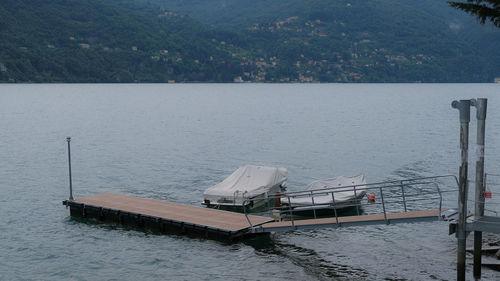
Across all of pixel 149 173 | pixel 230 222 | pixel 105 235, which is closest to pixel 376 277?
pixel 230 222

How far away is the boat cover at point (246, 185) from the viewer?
2852 cm

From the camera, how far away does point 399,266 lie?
20.0 meters

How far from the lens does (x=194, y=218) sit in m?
23.9

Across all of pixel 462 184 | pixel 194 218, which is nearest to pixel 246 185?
pixel 194 218

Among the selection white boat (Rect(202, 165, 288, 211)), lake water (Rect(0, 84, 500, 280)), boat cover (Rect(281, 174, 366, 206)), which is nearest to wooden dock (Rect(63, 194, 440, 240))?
lake water (Rect(0, 84, 500, 280))

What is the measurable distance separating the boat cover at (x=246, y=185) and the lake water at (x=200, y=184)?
2236 millimetres

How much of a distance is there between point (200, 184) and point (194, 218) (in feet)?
38.7

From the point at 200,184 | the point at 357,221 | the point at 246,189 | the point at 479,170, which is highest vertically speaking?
the point at 479,170

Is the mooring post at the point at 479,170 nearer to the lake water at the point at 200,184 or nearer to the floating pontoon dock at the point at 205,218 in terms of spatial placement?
the lake water at the point at 200,184

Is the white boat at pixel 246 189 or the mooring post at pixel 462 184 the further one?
the white boat at pixel 246 189

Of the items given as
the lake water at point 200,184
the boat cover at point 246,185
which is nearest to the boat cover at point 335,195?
the boat cover at point 246,185

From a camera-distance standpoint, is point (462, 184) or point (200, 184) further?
point (200, 184)

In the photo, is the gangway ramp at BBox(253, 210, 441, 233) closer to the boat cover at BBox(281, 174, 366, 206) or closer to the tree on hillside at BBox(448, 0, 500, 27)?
the boat cover at BBox(281, 174, 366, 206)

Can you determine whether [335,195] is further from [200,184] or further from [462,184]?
[462,184]
